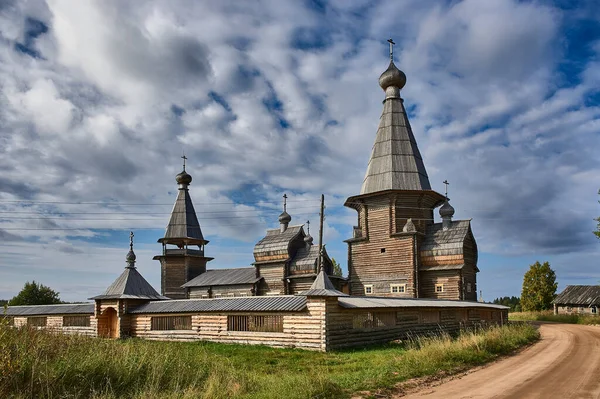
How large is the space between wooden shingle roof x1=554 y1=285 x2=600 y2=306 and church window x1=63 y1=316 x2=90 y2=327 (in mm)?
41711

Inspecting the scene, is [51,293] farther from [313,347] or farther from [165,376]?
[165,376]

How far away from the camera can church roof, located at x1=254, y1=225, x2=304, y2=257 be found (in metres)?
36.9

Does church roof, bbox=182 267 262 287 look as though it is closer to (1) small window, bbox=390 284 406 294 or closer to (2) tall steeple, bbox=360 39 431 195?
(1) small window, bbox=390 284 406 294

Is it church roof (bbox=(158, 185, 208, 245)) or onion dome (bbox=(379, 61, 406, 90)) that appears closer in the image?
onion dome (bbox=(379, 61, 406, 90))

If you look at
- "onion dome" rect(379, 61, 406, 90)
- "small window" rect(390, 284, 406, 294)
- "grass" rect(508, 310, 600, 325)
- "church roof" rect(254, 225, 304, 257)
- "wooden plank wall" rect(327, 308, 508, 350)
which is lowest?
"grass" rect(508, 310, 600, 325)

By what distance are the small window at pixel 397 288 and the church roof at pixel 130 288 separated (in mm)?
14372

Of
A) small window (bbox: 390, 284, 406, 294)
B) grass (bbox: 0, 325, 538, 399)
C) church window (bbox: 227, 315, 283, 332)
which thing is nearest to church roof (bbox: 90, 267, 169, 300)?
church window (bbox: 227, 315, 283, 332)

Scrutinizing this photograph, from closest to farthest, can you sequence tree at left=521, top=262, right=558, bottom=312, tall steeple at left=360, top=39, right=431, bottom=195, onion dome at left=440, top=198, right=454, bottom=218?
onion dome at left=440, top=198, right=454, bottom=218 < tall steeple at left=360, top=39, right=431, bottom=195 < tree at left=521, top=262, right=558, bottom=312

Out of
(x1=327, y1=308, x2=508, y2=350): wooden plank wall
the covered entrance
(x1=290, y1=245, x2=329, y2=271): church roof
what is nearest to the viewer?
(x1=327, y1=308, x2=508, y2=350): wooden plank wall

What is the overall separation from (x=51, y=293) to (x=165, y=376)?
4295 centimetres

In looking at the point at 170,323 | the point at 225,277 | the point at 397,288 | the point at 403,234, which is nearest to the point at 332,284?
the point at 170,323

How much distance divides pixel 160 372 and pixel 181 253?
3325 cm

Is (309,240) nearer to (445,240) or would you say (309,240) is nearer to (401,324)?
(445,240)

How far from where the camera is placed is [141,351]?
11445mm
